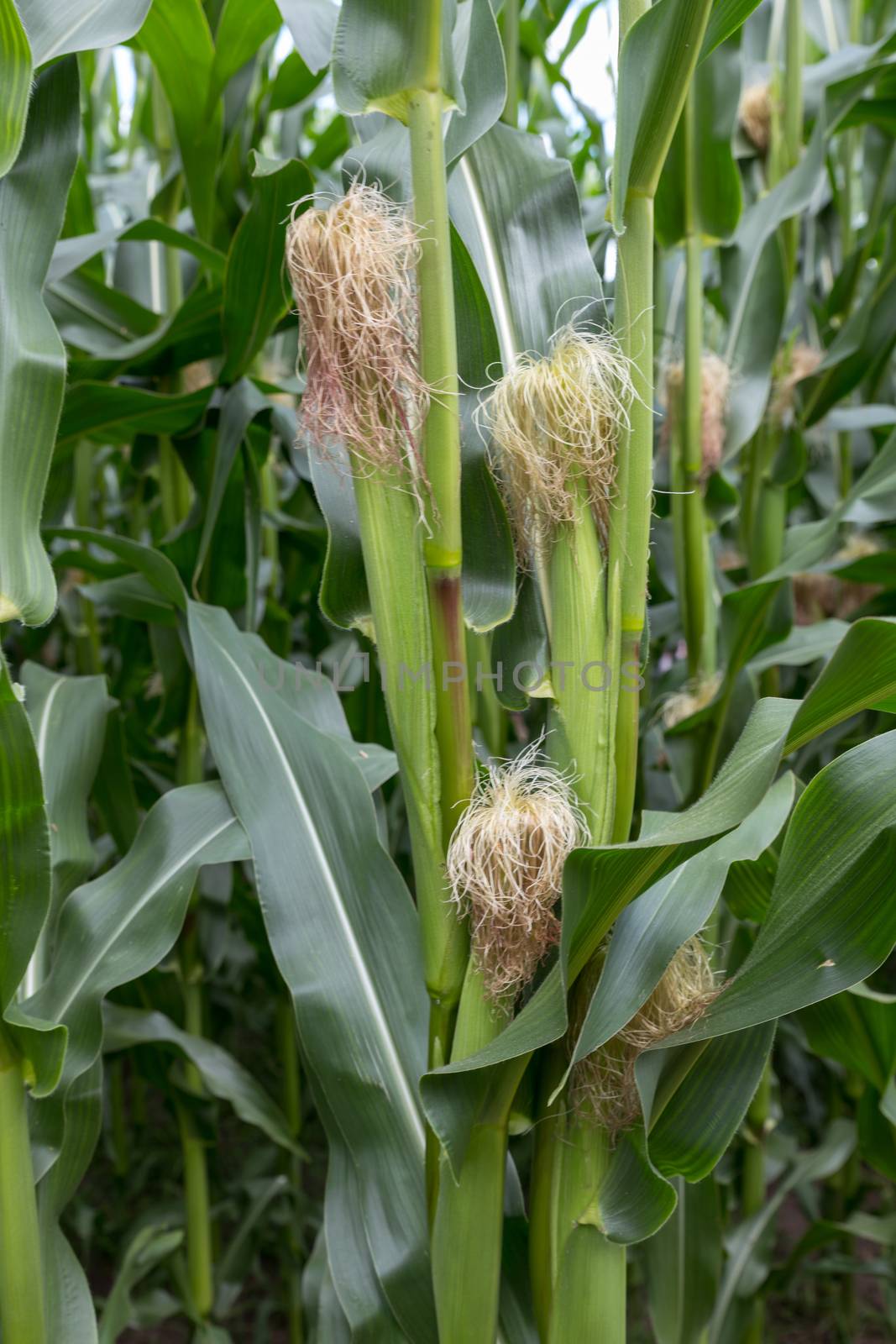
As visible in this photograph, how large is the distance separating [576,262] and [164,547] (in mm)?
543

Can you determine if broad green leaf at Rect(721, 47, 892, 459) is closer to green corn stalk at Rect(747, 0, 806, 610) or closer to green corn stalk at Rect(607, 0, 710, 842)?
green corn stalk at Rect(747, 0, 806, 610)

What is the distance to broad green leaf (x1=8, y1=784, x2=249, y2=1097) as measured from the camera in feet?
2.53

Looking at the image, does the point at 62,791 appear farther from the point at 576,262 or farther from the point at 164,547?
the point at 576,262

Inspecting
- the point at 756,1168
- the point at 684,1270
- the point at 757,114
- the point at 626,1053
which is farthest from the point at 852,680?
the point at 757,114

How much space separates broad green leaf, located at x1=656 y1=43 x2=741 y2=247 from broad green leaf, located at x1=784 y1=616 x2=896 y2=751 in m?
0.75

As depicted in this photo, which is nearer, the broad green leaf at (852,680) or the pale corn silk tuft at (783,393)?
the broad green leaf at (852,680)

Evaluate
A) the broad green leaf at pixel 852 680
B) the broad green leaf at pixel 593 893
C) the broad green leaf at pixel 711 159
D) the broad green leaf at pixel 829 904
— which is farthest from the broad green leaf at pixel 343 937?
the broad green leaf at pixel 711 159

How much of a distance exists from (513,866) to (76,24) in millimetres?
586

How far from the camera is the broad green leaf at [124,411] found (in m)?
0.99

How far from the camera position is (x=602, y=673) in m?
0.62

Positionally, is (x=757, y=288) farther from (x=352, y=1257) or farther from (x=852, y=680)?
(x=352, y=1257)

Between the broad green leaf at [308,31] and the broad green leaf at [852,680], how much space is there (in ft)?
2.03

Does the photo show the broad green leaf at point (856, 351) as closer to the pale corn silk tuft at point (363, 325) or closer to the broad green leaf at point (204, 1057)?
the pale corn silk tuft at point (363, 325)

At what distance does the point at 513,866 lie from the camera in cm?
59
